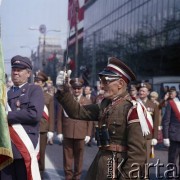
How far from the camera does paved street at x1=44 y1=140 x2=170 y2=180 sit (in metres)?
8.45

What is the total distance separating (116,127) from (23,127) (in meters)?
1.14

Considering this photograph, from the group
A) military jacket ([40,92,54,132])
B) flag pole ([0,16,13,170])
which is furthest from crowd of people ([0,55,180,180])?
military jacket ([40,92,54,132])

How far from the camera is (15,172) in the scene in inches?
194

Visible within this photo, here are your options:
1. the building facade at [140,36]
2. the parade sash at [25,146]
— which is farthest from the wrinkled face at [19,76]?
the building facade at [140,36]

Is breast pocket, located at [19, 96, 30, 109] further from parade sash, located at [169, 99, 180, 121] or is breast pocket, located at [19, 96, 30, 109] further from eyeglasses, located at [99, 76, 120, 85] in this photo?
parade sash, located at [169, 99, 180, 121]

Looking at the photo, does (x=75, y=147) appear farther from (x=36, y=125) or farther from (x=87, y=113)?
(x=87, y=113)

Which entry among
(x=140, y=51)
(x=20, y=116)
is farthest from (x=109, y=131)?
(x=140, y=51)

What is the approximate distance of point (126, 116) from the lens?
4.23 meters

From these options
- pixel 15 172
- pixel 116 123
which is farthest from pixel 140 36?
pixel 116 123

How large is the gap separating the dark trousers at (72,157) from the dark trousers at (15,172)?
2.88 meters

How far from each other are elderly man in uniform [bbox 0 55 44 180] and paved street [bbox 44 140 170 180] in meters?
3.24

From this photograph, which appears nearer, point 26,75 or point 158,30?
point 26,75

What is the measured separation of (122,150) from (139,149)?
19cm

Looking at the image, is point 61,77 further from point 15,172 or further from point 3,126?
point 15,172
